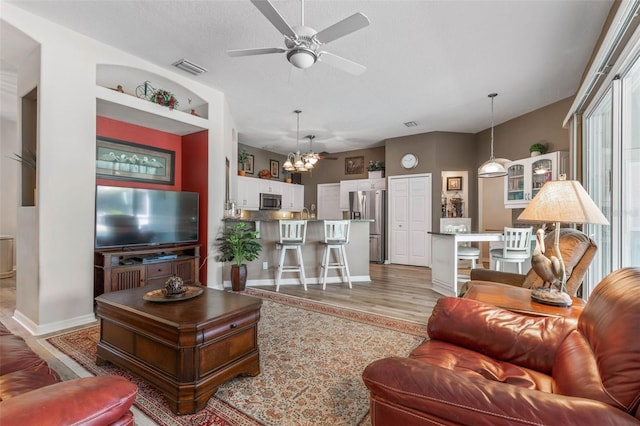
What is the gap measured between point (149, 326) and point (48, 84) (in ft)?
8.55

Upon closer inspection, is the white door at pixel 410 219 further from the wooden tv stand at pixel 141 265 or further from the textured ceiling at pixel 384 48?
the wooden tv stand at pixel 141 265

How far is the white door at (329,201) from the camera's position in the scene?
8.08 m

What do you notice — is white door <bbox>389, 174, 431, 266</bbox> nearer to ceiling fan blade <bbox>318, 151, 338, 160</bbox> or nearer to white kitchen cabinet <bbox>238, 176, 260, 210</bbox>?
ceiling fan blade <bbox>318, 151, 338, 160</bbox>

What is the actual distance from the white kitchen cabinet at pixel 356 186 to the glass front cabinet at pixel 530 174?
2750 mm

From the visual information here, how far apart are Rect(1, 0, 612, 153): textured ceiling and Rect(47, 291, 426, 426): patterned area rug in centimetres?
237

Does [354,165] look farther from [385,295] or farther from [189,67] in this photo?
[189,67]

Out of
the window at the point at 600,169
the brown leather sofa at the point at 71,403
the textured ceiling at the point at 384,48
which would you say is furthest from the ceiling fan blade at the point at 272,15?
the window at the point at 600,169

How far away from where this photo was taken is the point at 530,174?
454 cm

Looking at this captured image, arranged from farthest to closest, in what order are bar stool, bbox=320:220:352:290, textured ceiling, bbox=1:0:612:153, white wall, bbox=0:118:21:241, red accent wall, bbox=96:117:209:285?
white wall, bbox=0:118:21:241
bar stool, bbox=320:220:352:290
red accent wall, bbox=96:117:209:285
textured ceiling, bbox=1:0:612:153

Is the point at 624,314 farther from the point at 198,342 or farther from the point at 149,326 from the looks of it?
the point at 149,326

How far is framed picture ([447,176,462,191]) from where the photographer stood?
6.84 meters

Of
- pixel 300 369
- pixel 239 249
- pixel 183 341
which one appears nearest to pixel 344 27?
pixel 183 341

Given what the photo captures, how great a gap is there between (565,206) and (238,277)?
12.1 feet

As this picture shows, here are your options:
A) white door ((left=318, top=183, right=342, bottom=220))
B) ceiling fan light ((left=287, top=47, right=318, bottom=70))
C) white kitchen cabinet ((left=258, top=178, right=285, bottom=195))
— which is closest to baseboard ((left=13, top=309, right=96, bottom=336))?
ceiling fan light ((left=287, top=47, right=318, bottom=70))
